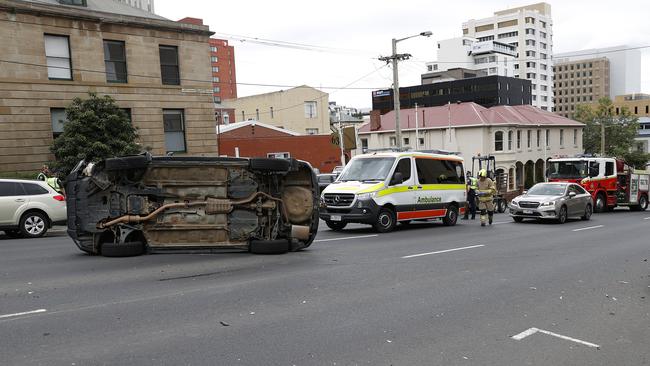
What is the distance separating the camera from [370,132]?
53.9 m

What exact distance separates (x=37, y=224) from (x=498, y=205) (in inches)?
766

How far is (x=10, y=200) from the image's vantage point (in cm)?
1323

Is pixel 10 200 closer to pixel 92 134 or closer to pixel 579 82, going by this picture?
pixel 92 134

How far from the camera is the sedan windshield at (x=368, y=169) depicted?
1470cm

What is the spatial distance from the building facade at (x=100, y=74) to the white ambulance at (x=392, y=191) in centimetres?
1340

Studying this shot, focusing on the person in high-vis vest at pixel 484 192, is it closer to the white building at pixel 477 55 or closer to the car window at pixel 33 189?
the car window at pixel 33 189

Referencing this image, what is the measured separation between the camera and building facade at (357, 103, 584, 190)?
47.7 metres

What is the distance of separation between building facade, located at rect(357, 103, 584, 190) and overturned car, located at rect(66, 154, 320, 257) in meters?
35.5

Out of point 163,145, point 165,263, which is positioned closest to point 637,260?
point 165,263

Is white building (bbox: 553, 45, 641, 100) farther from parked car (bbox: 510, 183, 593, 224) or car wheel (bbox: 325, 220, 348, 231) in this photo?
car wheel (bbox: 325, 220, 348, 231)

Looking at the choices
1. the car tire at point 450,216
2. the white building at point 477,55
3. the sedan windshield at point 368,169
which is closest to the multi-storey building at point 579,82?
the white building at point 477,55

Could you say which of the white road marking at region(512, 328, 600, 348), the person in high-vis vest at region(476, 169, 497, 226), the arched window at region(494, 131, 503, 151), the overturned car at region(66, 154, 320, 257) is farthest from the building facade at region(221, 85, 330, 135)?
the white road marking at region(512, 328, 600, 348)

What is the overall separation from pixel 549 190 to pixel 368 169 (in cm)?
829

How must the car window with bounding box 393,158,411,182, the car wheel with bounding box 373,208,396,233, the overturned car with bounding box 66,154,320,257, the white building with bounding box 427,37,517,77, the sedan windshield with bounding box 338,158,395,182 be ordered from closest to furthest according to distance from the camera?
the overturned car with bounding box 66,154,320,257 < the car wheel with bounding box 373,208,396,233 < the sedan windshield with bounding box 338,158,395,182 < the car window with bounding box 393,158,411,182 < the white building with bounding box 427,37,517,77
